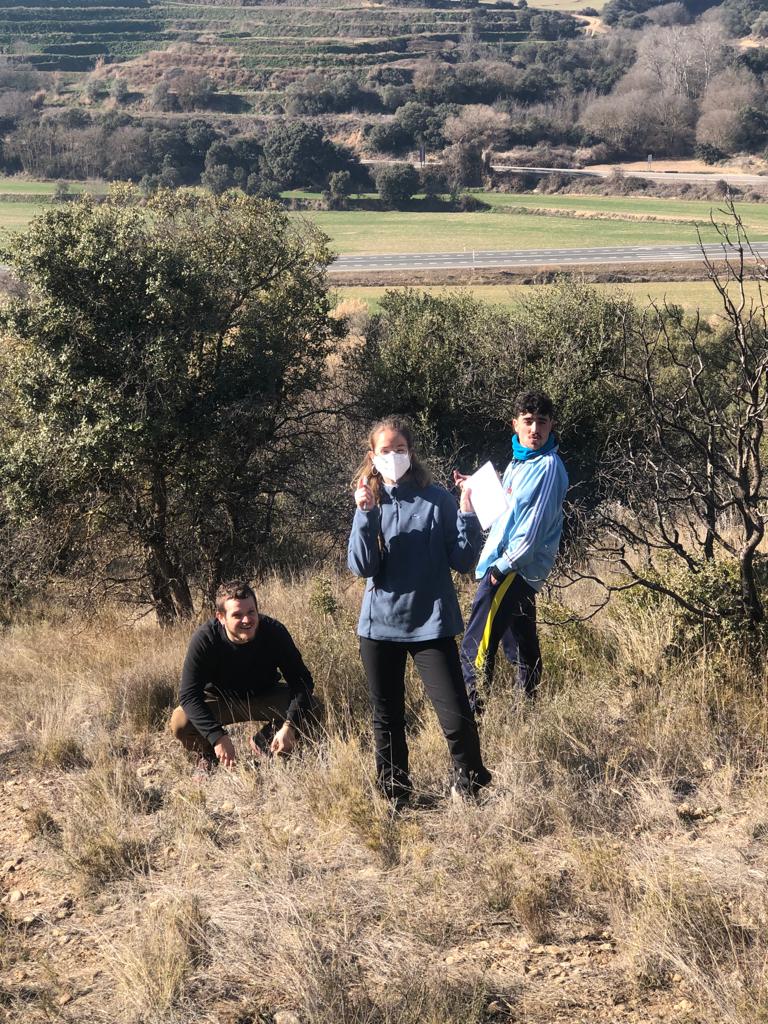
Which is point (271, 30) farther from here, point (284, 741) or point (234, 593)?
point (284, 741)

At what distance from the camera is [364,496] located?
3676 mm

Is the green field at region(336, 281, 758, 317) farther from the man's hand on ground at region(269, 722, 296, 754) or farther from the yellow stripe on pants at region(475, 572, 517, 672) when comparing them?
the man's hand on ground at region(269, 722, 296, 754)

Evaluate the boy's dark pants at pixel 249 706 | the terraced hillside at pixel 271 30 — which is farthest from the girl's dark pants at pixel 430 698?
the terraced hillside at pixel 271 30

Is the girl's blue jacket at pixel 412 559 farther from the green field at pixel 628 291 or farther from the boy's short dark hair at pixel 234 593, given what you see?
the green field at pixel 628 291

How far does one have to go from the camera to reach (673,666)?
14.6 ft

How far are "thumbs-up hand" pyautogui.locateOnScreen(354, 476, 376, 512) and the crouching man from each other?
2.42 ft

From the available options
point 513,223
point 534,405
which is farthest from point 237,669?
point 513,223

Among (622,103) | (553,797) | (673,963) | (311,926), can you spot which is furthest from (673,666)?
(622,103)

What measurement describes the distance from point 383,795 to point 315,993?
1.09 meters

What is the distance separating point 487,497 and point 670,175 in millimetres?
69505

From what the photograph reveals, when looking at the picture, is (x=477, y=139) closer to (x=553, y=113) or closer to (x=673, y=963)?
(x=553, y=113)

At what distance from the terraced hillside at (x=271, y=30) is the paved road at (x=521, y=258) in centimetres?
5810

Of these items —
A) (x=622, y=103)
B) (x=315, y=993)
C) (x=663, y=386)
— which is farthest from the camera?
(x=622, y=103)

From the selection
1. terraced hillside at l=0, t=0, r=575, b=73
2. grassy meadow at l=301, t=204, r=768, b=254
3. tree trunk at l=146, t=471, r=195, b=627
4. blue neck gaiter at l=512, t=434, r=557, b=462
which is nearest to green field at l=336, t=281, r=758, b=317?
grassy meadow at l=301, t=204, r=768, b=254
